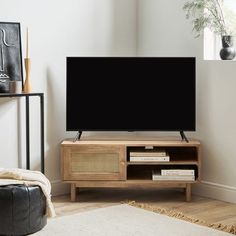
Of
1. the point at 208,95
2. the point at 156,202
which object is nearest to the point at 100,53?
the point at 208,95

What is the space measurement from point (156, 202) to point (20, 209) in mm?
1395

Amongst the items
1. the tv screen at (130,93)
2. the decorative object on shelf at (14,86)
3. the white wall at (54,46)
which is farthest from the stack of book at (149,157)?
the decorative object on shelf at (14,86)

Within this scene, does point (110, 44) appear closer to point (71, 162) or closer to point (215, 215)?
point (71, 162)

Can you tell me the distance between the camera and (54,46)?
4.47 m

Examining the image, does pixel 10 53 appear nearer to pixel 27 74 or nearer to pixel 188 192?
pixel 27 74

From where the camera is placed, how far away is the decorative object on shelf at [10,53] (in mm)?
4078

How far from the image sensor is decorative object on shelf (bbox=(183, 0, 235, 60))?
4.36 metres

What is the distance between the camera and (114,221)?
12.3 ft

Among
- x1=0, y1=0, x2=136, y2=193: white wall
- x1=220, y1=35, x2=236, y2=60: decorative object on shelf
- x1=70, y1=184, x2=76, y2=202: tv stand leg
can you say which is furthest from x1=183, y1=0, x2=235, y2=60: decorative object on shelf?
x1=70, y1=184, x2=76, y2=202: tv stand leg

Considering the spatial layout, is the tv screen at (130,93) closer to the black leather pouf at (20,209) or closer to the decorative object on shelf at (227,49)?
the decorative object on shelf at (227,49)

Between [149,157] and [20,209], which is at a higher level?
[149,157]

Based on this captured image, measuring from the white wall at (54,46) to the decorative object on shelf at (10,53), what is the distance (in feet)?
0.28

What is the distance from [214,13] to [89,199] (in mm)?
1829

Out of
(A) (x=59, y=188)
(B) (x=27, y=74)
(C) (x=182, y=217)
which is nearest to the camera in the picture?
(C) (x=182, y=217)
